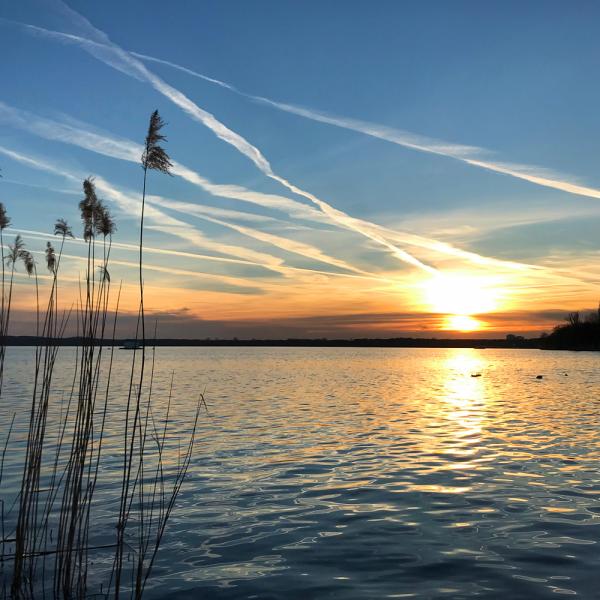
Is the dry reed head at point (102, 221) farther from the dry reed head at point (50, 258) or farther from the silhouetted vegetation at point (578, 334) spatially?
the silhouetted vegetation at point (578, 334)

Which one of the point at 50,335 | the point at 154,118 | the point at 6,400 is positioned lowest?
the point at 6,400

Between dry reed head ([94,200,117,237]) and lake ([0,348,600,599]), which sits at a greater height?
dry reed head ([94,200,117,237])

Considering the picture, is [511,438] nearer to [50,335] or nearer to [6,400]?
[50,335]

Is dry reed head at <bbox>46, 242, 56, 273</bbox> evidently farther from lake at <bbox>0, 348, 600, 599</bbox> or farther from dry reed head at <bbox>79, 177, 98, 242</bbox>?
lake at <bbox>0, 348, 600, 599</bbox>

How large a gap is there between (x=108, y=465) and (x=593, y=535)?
11.9m

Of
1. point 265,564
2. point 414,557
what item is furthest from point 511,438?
point 265,564

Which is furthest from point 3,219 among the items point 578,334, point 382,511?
point 578,334

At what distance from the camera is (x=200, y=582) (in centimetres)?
825

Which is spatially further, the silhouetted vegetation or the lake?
the silhouetted vegetation

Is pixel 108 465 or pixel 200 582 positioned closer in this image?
pixel 200 582

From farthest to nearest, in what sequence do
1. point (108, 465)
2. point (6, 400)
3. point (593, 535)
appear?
point (6, 400), point (108, 465), point (593, 535)

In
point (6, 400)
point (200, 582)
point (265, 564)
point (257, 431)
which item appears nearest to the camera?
point (200, 582)

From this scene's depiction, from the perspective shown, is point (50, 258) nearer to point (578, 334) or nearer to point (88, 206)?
point (88, 206)

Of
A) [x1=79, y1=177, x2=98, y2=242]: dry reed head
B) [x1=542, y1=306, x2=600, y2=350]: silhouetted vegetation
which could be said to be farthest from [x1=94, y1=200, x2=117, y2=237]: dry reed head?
[x1=542, y1=306, x2=600, y2=350]: silhouetted vegetation
